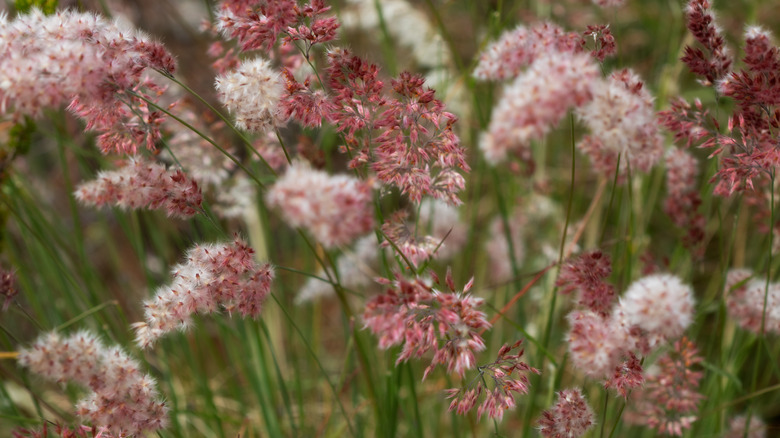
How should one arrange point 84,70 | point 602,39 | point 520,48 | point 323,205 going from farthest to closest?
point 520,48 < point 602,39 < point 84,70 < point 323,205

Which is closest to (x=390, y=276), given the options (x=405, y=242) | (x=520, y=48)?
(x=405, y=242)

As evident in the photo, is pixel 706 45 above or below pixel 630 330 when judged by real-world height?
above

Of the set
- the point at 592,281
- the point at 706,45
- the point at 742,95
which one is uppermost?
the point at 706,45

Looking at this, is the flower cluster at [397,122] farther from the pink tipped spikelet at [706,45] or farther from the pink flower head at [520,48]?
the pink tipped spikelet at [706,45]

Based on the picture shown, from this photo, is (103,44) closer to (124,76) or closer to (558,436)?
(124,76)

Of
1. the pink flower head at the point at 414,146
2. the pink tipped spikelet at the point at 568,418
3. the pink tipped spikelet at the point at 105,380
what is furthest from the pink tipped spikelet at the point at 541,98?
the pink tipped spikelet at the point at 105,380

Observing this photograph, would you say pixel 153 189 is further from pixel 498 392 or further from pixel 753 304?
pixel 753 304

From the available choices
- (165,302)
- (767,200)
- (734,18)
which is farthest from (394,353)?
(734,18)
